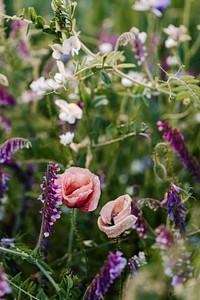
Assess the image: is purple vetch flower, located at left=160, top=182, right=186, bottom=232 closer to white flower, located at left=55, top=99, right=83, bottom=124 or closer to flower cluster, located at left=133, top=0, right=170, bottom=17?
white flower, located at left=55, top=99, right=83, bottom=124

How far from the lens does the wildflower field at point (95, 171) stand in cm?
87

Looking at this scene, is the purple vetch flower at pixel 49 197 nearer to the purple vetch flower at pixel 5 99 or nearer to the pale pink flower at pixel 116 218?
the pale pink flower at pixel 116 218

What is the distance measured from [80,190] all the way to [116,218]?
60 millimetres

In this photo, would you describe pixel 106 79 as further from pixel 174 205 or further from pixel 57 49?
pixel 174 205

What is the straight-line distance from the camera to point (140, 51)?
3.70 feet

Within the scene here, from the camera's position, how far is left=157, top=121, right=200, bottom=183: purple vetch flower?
Result: 3.36 feet

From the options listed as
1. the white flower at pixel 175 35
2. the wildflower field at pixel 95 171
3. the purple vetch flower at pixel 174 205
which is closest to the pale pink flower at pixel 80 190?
the wildflower field at pixel 95 171

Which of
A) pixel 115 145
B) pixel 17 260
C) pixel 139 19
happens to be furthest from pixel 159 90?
pixel 139 19

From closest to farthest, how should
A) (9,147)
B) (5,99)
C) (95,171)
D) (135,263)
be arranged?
1. (135,263)
2. (9,147)
3. (95,171)
4. (5,99)

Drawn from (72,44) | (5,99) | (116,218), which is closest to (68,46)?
(72,44)

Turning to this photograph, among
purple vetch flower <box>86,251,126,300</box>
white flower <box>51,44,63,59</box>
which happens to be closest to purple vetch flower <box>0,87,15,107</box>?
white flower <box>51,44,63,59</box>

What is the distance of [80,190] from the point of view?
86cm

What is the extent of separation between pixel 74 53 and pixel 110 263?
1.12 feet

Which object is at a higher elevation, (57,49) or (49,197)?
(57,49)
